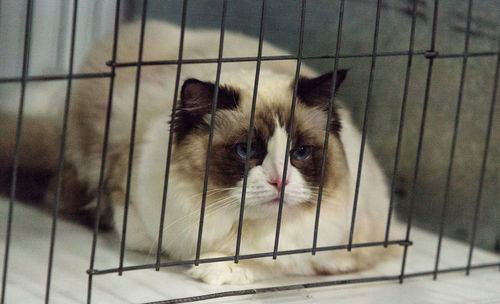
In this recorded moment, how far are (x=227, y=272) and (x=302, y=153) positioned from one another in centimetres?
39

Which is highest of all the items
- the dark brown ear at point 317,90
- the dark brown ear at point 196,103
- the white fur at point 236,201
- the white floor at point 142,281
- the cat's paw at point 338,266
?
the dark brown ear at point 317,90

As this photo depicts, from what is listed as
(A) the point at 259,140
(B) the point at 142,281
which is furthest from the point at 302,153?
(B) the point at 142,281

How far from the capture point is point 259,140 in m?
1.81

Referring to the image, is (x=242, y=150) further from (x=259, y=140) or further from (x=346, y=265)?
(x=346, y=265)

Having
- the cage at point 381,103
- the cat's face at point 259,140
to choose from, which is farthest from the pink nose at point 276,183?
the cage at point 381,103

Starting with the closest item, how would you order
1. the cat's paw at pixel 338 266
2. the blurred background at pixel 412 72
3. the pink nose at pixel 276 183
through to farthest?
1. the pink nose at pixel 276 183
2. the cat's paw at pixel 338 266
3. the blurred background at pixel 412 72

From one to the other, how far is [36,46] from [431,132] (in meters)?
1.61

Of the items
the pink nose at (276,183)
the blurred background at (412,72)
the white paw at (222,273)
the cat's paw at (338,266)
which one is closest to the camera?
the pink nose at (276,183)

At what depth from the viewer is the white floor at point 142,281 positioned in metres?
1.80

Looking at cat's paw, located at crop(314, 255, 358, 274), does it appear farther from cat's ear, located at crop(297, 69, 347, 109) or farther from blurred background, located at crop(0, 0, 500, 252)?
blurred background, located at crop(0, 0, 500, 252)

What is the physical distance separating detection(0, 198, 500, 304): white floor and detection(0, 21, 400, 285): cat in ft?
0.24

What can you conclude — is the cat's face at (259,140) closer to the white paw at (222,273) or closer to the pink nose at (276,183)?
the pink nose at (276,183)

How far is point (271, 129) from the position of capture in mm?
Answer: 1815

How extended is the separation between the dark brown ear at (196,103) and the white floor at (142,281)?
407 mm
